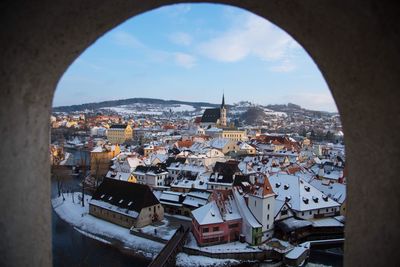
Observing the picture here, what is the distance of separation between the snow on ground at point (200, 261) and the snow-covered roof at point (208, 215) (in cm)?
188

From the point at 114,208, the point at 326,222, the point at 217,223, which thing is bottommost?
the point at 326,222

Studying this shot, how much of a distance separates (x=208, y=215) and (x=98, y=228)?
7.17 metres

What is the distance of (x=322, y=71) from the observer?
192 centimetres

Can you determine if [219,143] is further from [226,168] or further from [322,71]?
[322,71]

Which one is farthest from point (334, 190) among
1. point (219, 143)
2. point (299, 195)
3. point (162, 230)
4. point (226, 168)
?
point (219, 143)

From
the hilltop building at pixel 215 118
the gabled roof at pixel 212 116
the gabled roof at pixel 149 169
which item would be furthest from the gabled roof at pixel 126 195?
the gabled roof at pixel 212 116

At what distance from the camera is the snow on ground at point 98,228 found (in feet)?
56.5

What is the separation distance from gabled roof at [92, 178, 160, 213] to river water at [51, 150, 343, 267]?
10.6 feet

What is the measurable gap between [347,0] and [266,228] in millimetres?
18117

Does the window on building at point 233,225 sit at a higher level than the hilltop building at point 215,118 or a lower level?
lower

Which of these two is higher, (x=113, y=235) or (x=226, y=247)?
(x=226, y=247)

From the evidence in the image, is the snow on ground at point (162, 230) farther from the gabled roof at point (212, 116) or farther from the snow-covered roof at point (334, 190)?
the gabled roof at point (212, 116)

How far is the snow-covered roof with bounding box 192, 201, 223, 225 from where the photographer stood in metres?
17.4

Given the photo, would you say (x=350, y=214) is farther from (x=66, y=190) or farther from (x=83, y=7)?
(x=66, y=190)
